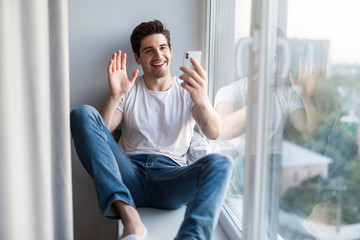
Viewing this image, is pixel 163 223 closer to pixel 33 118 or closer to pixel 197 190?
pixel 197 190

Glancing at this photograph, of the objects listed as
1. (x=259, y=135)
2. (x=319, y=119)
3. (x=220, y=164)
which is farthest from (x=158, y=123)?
(x=319, y=119)

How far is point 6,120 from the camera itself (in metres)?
1.00

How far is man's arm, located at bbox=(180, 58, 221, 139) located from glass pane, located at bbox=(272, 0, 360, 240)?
0.41m

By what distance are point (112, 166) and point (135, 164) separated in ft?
0.85

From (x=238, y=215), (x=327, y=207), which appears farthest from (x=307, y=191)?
(x=238, y=215)

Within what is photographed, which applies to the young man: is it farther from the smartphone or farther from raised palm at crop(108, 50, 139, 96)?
the smartphone

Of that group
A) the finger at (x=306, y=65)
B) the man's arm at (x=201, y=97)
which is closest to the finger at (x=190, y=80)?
the man's arm at (x=201, y=97)

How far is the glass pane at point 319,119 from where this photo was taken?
73 centimetres

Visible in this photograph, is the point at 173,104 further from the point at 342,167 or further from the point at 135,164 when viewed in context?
the point at 342,167

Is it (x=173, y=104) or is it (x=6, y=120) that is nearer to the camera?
(x=6, y=120)

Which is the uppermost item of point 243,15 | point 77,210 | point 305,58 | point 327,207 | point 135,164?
point 243,15

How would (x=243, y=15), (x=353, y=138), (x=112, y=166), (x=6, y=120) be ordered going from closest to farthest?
(x=353, y=138) < (x=6, y=120) < (x=112, y=166) < (x=243, y=15)

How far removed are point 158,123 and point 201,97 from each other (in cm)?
27

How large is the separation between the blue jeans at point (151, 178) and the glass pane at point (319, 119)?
0.66 ft
